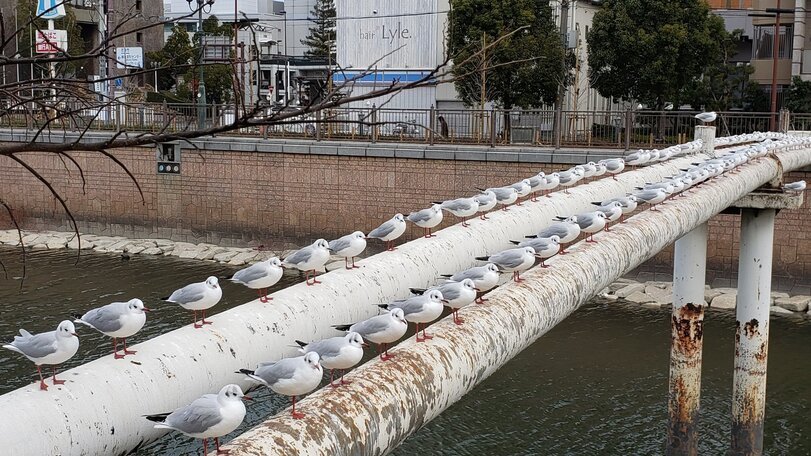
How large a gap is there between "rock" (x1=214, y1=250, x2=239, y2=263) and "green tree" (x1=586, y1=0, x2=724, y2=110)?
1287 centimetres

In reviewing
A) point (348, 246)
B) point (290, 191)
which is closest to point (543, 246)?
point (348, 246)

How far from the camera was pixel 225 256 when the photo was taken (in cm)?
2667

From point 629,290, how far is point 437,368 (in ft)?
58.2

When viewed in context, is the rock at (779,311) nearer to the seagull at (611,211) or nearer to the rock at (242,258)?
the seagull at (611,211)

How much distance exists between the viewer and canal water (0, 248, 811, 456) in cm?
1412

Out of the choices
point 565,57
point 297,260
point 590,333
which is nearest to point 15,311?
point 590,333

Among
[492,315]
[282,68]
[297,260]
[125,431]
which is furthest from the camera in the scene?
[282,68]

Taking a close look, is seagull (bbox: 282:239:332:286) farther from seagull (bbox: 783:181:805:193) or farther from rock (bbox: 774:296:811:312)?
rock (bbox: 774:296:811:312)

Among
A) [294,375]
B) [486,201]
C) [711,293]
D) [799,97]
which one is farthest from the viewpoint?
[799,97]

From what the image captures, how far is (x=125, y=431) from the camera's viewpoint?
5480 mm

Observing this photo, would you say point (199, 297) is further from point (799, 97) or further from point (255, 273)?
point (799, 97)

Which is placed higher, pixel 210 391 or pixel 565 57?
pixel 565 57

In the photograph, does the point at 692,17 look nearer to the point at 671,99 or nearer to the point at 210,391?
the point at 671,99

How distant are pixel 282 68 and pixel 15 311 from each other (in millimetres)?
25950
